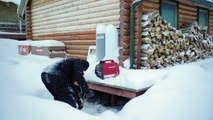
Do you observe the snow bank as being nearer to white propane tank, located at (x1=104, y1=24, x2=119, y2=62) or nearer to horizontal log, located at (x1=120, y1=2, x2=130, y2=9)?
white propane tank, located at (x1=104, y1=24, x2=119, y2=62)

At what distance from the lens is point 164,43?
7371 millimetres

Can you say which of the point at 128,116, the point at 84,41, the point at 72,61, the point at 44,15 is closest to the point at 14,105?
the point at 72,61

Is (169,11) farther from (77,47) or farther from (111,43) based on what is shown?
(77,47)

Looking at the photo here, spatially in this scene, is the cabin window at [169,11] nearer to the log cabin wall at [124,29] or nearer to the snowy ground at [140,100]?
the log cabin wall at [124,29]

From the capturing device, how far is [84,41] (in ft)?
29.6

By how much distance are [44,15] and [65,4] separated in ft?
6.72

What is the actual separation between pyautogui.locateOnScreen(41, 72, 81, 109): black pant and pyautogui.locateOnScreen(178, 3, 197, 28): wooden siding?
6.12 metres

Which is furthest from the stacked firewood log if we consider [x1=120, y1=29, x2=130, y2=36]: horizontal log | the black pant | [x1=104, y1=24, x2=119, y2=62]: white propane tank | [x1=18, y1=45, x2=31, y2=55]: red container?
[x1=18, y1=45, x2=31, y2=55]: red container

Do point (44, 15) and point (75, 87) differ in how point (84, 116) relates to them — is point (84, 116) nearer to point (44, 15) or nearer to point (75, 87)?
point (75, 87)

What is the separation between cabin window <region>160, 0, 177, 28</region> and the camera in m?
8.40

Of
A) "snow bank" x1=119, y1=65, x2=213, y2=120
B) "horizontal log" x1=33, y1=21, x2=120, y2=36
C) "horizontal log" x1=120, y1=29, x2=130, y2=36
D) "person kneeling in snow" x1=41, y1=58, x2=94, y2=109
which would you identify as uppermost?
"horizontal log" x1=33, y1=21, x2=120, y2=36

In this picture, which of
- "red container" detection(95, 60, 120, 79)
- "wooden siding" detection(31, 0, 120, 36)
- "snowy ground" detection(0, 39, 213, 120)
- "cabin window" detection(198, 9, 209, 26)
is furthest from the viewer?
"cabin window" detection(198, 9, 209, 26)

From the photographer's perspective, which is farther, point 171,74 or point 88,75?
point 88,75

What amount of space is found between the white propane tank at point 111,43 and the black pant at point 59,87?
284 cm
